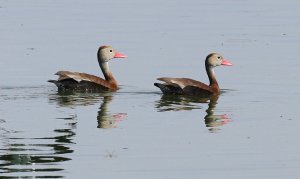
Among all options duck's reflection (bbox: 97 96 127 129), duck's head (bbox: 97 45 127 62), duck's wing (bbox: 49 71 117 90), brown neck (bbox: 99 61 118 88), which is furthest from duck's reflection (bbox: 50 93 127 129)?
duck's head (bbox: 97 45 127 62)

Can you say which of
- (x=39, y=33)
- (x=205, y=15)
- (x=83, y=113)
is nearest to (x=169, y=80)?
Answer: (x=83, y=113)

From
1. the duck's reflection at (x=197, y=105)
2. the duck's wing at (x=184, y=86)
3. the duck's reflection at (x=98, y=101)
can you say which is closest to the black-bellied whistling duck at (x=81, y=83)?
the duck's reflection at (x=98, y=101)

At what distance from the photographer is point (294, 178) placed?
13938 millimetres

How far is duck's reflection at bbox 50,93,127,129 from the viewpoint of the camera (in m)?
18.0

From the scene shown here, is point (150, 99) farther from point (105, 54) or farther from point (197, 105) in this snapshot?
point (105, 54)

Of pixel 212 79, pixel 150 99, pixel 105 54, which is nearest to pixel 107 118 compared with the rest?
pixel 150 99

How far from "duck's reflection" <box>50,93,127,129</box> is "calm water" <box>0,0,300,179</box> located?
0.02 metres

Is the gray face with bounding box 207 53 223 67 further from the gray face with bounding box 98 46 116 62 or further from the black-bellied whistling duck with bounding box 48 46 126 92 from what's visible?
the gray face with bounding box 98 46 116 62

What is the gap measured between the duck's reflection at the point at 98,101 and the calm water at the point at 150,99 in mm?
24

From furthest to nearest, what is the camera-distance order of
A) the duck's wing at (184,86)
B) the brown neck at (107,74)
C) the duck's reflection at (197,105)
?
1. the brown neck at (107,74)
2. the duck's wing at (184,86)
3. the duck's reflection at (197,105)

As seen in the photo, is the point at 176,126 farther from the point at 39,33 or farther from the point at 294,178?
the point at 39,33

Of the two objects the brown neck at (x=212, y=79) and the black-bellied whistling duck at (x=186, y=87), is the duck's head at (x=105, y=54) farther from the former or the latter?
→ the black-bellied whistling duck at (x=186, y=87)

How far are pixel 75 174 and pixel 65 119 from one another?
4.26m

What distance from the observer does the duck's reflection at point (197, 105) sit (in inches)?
713
